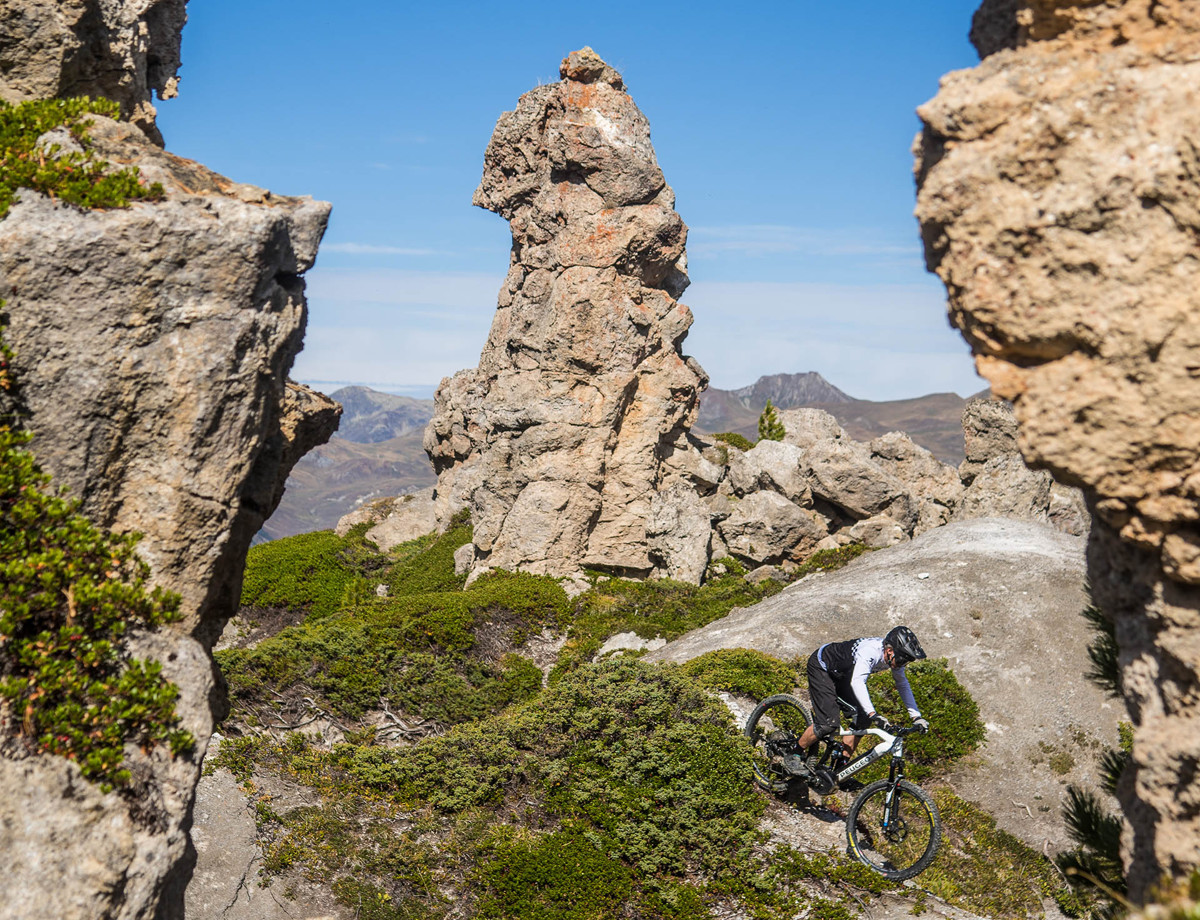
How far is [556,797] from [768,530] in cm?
1953

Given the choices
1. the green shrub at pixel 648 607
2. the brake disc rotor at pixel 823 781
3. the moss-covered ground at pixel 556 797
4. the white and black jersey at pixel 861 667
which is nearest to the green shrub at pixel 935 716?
the moss-covered ground at pixel 556 797

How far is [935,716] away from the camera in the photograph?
19.1 meters

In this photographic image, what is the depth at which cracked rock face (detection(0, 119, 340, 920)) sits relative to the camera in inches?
305

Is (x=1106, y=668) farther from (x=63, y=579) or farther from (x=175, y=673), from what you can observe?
(x=63, y=579)

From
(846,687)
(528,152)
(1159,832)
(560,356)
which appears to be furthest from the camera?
(528,152)

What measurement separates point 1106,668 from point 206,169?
10672 millimetres

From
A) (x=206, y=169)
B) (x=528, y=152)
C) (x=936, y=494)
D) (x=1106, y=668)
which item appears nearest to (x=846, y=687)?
(x=1106, y=668)

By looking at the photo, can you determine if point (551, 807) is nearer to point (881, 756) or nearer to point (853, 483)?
point (881, 756)

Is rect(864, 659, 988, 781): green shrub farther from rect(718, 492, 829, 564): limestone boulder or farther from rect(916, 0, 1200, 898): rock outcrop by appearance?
Result: rect(718, 492, 829, 564): limestone boulder

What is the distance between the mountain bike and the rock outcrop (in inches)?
229

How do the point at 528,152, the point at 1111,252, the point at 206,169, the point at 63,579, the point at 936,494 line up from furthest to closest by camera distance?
the point at 936,494, the point at 528,152, the point at 206,169, the point at 63,579, the point at 1111,252

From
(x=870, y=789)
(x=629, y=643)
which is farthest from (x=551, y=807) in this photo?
(x=629, y=643)

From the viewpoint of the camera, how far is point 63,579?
8.11 meters

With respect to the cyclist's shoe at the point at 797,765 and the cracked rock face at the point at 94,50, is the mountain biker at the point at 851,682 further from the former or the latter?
the cracked rock face at the point at 94,50
